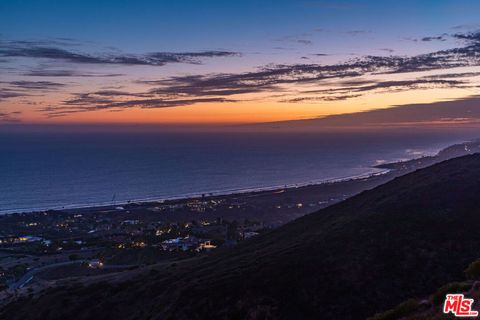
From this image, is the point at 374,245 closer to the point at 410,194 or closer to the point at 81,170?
the point at 410,194

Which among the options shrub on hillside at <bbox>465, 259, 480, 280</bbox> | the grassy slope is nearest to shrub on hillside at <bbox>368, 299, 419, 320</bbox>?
shrub on hillside at <bbox>465, 259, 480, 280</bbox>

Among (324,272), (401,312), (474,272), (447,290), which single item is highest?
(447,290)

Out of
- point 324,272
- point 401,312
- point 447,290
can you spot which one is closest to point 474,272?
point 447,290

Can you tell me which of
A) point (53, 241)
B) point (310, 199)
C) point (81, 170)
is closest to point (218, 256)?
point (53, 241)

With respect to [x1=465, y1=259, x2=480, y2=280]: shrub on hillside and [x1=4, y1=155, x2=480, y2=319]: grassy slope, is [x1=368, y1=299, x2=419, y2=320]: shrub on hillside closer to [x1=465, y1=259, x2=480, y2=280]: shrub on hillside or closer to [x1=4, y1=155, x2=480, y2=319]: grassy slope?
[x1=465, y1=259, x2=480, y2=280]: shrub on hillside

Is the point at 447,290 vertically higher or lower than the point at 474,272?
higher

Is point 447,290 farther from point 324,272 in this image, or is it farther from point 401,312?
point 324,272

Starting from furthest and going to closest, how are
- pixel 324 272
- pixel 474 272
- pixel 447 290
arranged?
1. pixel 324 272
2. pixel 474 272
3. pixel 447 290

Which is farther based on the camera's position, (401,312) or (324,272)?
(324,272)

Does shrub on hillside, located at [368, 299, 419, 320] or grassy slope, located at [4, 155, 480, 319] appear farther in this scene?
grassy slope, located at [4, 155, 480, 319]
